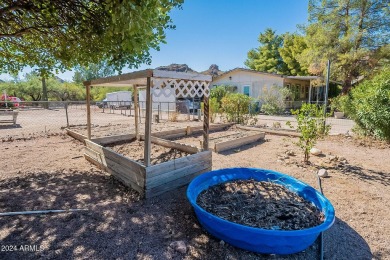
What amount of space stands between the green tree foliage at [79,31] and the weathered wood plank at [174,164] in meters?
1.68

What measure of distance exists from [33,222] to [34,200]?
0.65 meters

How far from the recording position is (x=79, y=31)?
3.69m

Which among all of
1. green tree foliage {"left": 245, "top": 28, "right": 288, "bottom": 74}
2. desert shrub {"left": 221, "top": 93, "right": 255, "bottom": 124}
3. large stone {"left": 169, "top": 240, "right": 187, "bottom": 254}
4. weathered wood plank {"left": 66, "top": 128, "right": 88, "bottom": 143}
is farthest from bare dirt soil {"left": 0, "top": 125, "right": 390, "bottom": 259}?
green tree foliage {"left": 245, "top": 28, "right": 288, "bottom": 74}

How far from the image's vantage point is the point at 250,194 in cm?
305

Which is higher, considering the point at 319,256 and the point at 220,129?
the point at 220,129

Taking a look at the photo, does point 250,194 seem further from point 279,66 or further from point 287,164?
point 279,66

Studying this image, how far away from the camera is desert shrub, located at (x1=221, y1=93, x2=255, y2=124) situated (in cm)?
985

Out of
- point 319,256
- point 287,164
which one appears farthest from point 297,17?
point 319,256

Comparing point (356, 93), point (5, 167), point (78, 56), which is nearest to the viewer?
point (78, 56)

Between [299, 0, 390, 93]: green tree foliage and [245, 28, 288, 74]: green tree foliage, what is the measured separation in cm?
1268

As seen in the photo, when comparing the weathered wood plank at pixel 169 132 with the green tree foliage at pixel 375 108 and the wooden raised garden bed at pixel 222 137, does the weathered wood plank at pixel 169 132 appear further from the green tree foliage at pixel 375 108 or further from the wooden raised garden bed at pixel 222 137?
the green tree foliage at pixel 375 108

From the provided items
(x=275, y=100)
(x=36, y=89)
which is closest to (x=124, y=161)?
(x=275, y=100)

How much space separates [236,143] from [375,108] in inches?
171

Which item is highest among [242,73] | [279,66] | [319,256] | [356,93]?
[279,66]
